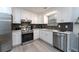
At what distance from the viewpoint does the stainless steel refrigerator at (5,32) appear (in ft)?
6.77

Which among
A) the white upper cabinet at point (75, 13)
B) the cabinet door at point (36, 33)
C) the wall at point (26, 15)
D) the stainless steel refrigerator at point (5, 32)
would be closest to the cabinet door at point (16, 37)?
the stainless steel refrigerator at point (5, 32)

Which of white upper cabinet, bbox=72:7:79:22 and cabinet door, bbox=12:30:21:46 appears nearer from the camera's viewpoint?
white upper cabinet, bbox=72:7:79:22

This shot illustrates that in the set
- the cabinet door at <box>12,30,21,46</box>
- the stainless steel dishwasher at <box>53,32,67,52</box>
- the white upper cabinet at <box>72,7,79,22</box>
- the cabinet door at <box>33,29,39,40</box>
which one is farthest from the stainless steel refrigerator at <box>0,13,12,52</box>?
the white upper cabinet at <box>72,7,79,22</box>

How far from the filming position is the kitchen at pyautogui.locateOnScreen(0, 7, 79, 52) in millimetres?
2227

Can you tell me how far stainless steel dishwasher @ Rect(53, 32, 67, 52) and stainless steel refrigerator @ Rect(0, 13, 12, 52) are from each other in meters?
1.50

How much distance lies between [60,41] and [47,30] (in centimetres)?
107

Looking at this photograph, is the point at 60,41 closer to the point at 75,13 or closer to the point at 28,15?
the point at 75,13

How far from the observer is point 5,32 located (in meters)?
2.15

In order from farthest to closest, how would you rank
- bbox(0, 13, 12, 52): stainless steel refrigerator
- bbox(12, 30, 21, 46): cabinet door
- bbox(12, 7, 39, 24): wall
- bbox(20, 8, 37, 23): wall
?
bbox(20, 8, 37, 23): wall < bbox(12, 7, 39, 24): wall < bbox(12, 30, 21, 46): cabinet door < bbox(0, 13, 12, 52): stainless steel refrigerator

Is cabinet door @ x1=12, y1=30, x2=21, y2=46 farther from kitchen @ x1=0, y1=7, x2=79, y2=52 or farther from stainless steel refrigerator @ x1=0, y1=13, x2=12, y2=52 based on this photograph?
stainless steel refrigerator @ x1=0, y1=13, x2=12, y2=52

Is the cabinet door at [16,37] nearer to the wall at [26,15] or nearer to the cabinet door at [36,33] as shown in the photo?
the wall at [26,15]

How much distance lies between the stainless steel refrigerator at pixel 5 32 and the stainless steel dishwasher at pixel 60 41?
1.50 m

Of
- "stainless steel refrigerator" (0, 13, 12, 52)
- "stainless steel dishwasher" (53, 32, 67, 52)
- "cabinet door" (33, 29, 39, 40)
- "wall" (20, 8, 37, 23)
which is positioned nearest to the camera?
"stainless steel refrigerator" (0, 13, 12, 52)
